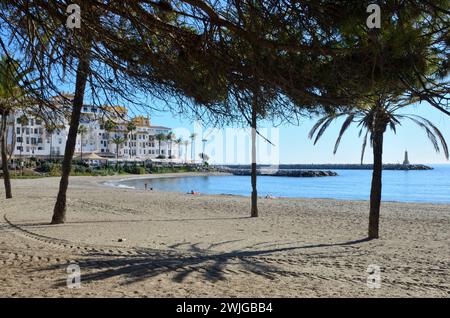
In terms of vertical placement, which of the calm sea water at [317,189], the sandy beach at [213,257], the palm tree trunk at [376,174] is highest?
the palm tree trunk at [376,174]

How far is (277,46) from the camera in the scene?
14.5 ft

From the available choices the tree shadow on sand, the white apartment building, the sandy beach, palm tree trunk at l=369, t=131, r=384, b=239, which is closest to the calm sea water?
the white apartment building

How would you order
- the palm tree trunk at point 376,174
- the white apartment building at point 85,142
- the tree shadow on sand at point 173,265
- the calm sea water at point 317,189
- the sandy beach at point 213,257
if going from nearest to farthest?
1. the sandy beach at point 213,257
2. the tree shadow on sand at point 173,265
3. the palm tree trunk at point 376,174
4. the calm sea water at point 317,189
5. the white apartment building at point 85,142

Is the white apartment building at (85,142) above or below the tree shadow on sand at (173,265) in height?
above

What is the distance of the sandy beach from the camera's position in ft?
16.4

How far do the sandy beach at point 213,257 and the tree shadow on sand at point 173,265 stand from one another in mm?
14

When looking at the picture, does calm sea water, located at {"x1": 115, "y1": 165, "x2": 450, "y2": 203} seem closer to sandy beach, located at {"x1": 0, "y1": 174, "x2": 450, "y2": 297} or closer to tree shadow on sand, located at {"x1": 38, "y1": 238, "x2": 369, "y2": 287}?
sandy beach, located at {"x1": 0, "y1": 174, "x2": 450, "y2": 297}

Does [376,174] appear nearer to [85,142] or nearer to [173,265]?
[173,265]

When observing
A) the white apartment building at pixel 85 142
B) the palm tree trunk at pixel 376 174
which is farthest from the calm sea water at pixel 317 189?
the palm tree trunk at pixel 376 174

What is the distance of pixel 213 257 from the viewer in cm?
718

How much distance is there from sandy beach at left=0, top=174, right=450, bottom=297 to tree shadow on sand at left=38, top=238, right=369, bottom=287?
0.01m

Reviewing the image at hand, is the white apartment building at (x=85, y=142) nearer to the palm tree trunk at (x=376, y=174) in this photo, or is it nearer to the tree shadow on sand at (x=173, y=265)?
the palm tree trunk at (x=376, y=174)

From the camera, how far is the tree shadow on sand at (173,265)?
5.53m
